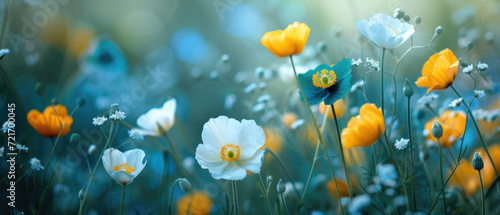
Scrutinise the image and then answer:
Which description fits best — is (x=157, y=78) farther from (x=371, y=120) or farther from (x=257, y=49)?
(x=371, y=120)

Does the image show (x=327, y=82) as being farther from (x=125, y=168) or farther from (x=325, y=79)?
(x=125, y=168)

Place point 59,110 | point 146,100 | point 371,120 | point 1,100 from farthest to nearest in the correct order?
point 146,100, point 1,100, point 59,110, point 371,120

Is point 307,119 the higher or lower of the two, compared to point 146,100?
lower

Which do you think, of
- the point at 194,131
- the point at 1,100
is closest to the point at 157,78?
the point at 194,131

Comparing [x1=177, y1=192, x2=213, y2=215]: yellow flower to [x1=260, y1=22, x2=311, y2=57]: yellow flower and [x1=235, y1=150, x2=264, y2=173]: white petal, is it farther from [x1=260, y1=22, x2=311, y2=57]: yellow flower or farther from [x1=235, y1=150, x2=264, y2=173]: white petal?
[x1=260, y1=22, x2=311, y2=57]: yellow flower

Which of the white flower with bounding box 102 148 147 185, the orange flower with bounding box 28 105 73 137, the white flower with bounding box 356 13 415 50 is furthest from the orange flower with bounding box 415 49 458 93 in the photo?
the orange flower with bounding box 28 105 73 137

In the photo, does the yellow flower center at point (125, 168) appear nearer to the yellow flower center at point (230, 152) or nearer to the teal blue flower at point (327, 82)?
the yellow flower center at point (230, 152)
